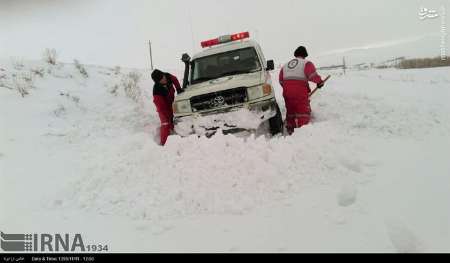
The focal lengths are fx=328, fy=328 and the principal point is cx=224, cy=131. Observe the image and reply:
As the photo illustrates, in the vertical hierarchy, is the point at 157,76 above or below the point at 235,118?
above

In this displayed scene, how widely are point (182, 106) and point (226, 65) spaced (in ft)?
4.87

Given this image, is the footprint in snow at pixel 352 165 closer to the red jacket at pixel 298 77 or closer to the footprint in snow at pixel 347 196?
the footprint in snow at pixel 347 196

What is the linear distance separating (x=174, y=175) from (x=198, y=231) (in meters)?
1.17

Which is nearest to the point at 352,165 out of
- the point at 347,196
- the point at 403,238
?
the point at 347,196

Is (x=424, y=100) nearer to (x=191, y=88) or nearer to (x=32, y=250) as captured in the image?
(x=191, y=88)

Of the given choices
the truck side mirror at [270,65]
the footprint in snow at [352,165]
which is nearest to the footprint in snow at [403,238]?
the footprint in snow at [352,165]

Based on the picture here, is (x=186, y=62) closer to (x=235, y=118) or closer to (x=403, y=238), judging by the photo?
(x=235, y=118)

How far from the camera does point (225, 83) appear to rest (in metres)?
6.00

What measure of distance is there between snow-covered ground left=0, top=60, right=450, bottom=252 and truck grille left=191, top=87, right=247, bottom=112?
0.99m

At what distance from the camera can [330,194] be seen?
12.4ft

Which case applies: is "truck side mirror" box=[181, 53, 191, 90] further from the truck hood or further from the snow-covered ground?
the snow-covered ground

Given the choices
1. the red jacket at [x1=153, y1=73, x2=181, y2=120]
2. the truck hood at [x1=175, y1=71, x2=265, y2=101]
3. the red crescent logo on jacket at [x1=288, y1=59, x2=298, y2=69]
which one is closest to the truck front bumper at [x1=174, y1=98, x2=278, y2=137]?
the truck hood at [x1=175, y1=71, x2=265, y2=101]

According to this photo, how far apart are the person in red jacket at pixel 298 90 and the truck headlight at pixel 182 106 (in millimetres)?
2087
